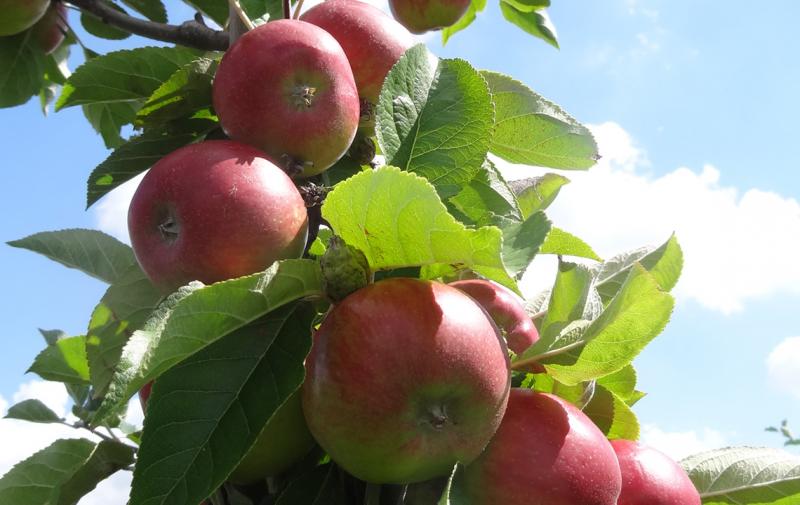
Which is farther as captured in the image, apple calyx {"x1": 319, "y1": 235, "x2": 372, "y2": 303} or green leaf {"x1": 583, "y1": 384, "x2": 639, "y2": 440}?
green leaf {"x1": 583, "y1": 384, "x2": 639, "y2": 440}

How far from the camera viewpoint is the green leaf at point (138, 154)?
132 centimetres

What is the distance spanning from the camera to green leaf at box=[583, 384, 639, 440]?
1.26m

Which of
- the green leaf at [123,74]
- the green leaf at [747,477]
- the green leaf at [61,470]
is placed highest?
the green leaf at [123,74]

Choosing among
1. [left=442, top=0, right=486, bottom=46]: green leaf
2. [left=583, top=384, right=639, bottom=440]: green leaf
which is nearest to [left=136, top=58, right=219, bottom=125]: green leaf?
[left=583, top=384, right=639, bottom=440]: green leaf

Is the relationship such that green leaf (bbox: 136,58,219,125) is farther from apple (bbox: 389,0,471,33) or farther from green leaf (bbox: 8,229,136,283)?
apple (bbox: 389,0,471,33)

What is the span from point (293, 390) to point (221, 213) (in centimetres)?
24

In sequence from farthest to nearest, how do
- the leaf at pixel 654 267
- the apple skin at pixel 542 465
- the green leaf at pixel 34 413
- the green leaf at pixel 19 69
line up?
the green leaf at pixel 19 69
the green leaf at pixel 34 413
the leaf at pixel 654 267
the apple skin at pixel 542 465

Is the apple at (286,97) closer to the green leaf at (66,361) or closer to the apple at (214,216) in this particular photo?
the apple at (214,216)

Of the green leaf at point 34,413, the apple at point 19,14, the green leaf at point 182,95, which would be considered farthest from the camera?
the green leaf at point 34,413

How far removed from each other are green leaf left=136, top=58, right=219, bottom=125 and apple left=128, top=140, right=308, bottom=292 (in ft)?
0.70

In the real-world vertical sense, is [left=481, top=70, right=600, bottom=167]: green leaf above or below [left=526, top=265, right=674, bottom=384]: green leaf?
above

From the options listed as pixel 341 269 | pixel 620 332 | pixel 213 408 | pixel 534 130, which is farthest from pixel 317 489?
pixel 534 130

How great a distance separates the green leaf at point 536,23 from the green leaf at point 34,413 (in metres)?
1.93

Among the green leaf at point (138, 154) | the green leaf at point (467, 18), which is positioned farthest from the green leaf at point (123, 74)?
the green leaf at point (467, 18)
